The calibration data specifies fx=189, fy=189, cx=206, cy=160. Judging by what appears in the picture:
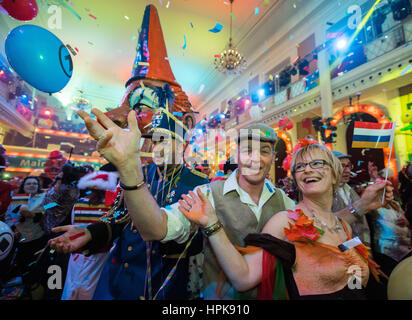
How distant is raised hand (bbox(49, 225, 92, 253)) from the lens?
1.19 m

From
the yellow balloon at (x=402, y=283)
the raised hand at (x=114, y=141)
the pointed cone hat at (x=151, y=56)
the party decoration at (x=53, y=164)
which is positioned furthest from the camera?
the party decoration at (x=53, y=164)

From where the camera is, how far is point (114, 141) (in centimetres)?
80

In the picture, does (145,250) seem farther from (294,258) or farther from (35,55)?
(35,55)

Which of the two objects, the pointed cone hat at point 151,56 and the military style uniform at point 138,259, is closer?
the military style uniform at point 138,259

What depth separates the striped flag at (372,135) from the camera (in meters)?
1.85

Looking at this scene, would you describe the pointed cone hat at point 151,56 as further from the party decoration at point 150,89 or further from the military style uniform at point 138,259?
the military style uniform at point 138,259

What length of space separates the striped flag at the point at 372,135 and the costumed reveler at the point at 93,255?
8.37ft

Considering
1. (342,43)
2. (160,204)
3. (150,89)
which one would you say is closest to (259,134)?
(160,204)

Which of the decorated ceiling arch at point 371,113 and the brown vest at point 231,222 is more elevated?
the decorated ceiling arch at point 371,113

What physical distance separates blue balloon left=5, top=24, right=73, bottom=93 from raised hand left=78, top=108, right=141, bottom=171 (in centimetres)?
133

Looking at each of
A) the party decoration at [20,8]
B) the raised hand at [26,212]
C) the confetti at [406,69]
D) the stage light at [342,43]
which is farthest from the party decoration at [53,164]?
the confetti at [406,69]
